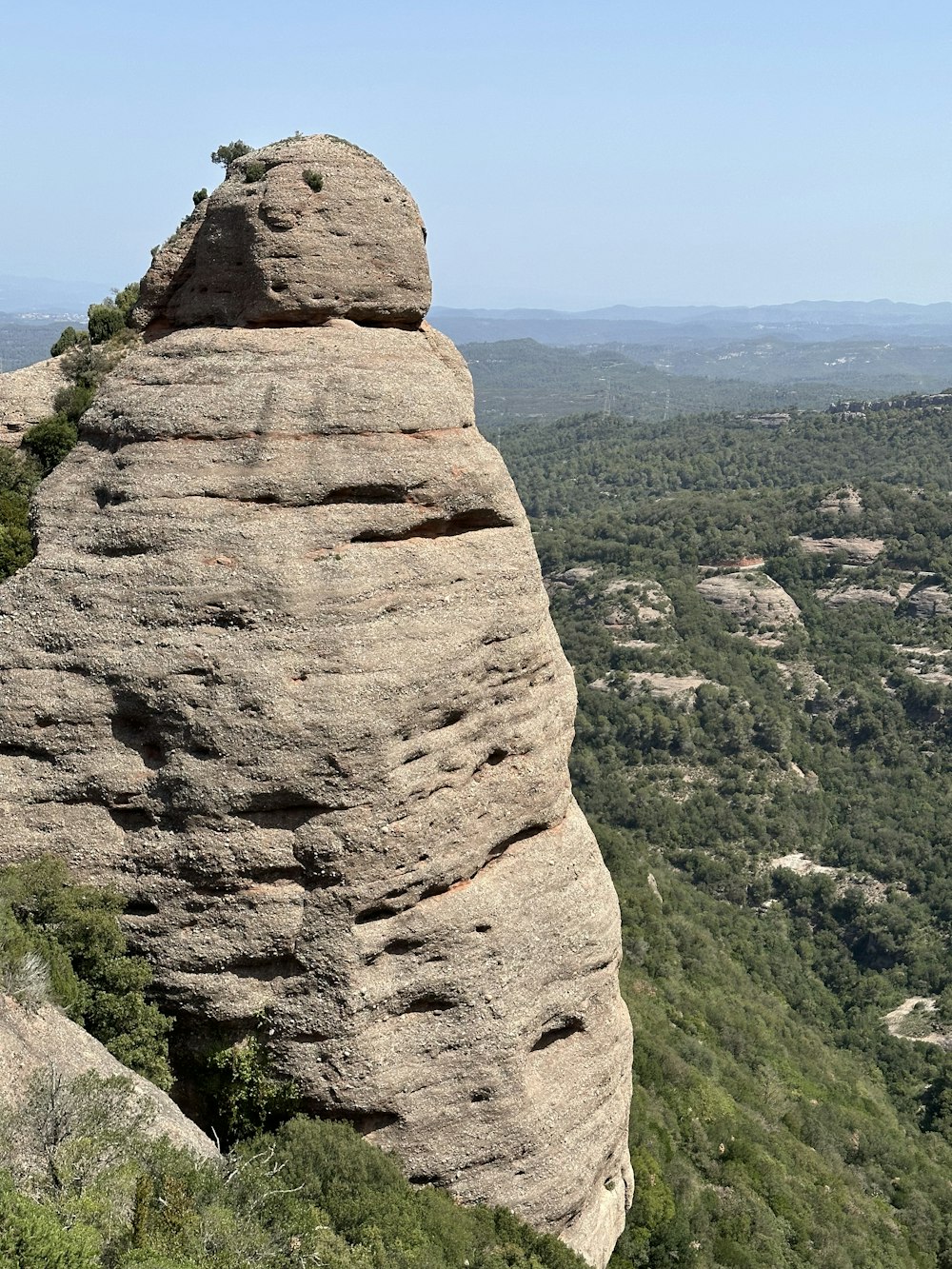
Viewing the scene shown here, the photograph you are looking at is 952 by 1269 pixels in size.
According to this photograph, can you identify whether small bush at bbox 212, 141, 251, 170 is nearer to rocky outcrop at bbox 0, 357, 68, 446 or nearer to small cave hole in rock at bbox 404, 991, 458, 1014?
rocky outcrop at bbox 0, 357, 68, 446

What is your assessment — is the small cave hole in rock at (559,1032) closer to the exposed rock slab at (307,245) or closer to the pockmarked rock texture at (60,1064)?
the pockmarked rock texture at (60,1064)

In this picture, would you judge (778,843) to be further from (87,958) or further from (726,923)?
(87,958)

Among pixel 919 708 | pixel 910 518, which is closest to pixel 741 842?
pixel 919 708

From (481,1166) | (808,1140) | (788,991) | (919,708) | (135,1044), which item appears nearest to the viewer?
(135,1044)

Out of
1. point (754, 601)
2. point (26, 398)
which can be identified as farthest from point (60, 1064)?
point (754, 601)

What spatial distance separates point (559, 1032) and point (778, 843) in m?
66.2

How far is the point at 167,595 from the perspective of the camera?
19844mm

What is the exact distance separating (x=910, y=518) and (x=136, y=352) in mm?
116927

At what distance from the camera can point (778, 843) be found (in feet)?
276

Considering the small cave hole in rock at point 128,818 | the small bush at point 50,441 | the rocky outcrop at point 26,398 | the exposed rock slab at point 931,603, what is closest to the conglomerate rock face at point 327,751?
the small cave hole in rock at point 128,818

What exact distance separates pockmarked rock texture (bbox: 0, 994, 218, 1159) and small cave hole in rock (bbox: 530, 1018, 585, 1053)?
21.5 ft

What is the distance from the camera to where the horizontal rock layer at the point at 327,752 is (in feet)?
63.4

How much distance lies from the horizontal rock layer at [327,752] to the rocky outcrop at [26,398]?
227 inches

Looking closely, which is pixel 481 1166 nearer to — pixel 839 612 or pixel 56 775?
pixel 56 775
